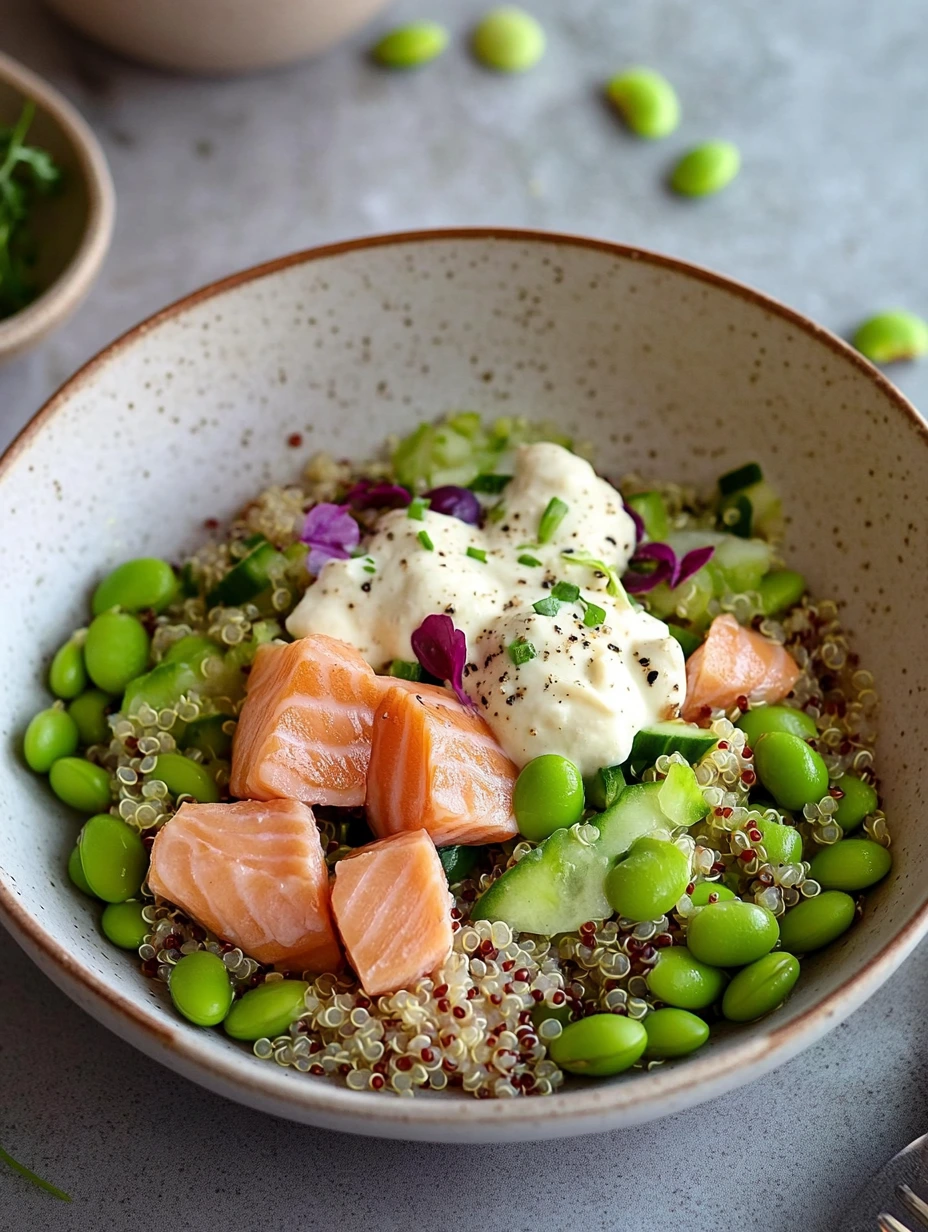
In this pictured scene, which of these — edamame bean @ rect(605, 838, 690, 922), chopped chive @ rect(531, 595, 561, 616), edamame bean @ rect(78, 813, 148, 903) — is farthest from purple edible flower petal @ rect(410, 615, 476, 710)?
edamame bean @ rect(78, 813, 148, 903)

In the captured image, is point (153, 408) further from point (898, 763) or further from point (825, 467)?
point (898, 763)

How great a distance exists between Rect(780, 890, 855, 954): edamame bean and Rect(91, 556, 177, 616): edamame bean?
58.3 inches

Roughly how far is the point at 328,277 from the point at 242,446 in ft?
1.49

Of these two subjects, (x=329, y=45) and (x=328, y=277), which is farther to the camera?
(x=329, y=45)

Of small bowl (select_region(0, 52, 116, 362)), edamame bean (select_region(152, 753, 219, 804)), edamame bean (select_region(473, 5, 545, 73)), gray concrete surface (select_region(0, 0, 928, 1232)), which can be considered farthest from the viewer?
edamame bean (select_region(473, 5, 545, 73))

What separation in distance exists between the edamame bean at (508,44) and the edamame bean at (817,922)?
3.05m

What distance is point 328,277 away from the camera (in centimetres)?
306

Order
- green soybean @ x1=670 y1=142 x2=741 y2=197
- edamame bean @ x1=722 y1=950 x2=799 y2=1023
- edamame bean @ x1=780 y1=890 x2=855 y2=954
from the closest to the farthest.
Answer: edamame bean @ x1=722 y1=950 x2=799 y2=1023 → edamame bean @ x1=780 y1=890 x2=855 y2=954 → green soybean @ x1=670 y1=142 x2=741 y2=197

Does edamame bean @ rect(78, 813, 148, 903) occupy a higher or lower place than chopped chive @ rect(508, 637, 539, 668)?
lower

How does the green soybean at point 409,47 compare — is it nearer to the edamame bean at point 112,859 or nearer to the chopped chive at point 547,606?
the chopped chive at point 547,606

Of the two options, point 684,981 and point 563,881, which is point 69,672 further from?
point 684,981

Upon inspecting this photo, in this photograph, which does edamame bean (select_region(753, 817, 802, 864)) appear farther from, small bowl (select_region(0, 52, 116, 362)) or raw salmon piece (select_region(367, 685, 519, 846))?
small bowl (select_region(0, 52, 116, 362))

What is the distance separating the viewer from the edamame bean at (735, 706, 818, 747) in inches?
101

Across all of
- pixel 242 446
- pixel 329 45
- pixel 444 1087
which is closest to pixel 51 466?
pixel 242 446
